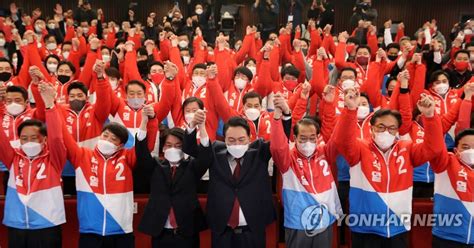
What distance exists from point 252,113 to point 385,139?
1517 mm

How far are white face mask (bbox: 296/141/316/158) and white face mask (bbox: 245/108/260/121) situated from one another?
1.18 m

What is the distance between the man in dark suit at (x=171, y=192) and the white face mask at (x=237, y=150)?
0.15 meters

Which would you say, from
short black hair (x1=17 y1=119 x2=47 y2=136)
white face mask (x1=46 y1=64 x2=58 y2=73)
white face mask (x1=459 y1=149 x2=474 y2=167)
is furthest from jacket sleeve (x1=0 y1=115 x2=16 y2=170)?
white face mask (x1=459 y1=149 x2=474 y2=167)

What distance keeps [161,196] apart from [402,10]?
43.1ft

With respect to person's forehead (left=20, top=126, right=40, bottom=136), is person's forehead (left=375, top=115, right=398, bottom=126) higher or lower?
higher

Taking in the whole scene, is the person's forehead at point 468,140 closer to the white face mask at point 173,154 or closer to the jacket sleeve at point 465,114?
the jacket sleeve at point 465,114

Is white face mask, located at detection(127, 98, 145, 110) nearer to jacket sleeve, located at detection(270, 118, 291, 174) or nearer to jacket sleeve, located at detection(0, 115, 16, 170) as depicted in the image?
jacket sleeve, located at detection(0, 115, 16, 170)

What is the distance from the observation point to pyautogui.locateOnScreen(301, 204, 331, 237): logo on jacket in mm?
3441

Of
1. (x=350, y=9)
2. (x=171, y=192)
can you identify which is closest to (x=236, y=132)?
(x=171, y=192)

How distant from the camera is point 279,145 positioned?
337cm

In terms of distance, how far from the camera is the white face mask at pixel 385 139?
3.43 meters

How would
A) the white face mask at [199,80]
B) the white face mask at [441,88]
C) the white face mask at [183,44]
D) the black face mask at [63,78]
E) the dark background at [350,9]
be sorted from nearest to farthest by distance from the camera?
the white face mask at [441,88], the black face mask at [63,78], the white face mask at [199,80], the white face mask at [183,44], the dark background at [350,9]

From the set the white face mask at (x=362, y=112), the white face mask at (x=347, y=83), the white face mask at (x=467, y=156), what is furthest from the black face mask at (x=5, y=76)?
the white face mask at (x=467, y=156)

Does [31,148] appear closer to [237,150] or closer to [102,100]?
[102,100]
